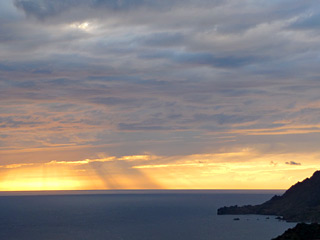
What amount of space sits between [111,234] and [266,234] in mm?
60291

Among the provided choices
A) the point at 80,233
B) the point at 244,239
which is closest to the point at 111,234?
the point at 80,233

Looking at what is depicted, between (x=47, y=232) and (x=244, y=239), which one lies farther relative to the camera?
(x=47, y=232)

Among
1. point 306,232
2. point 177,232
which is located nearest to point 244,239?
point 177,232

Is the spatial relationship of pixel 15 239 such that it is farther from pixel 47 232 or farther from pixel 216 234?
pixel 216 234

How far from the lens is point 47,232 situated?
654 feet

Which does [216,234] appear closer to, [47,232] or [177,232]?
[177,232]

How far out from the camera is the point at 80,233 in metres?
194

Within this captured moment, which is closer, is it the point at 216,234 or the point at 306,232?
the point at 306,232

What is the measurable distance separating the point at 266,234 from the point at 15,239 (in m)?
93.2

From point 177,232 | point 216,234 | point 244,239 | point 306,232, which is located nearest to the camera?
point 306,232

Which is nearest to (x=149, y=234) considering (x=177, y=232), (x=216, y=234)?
(x=177, y=232)

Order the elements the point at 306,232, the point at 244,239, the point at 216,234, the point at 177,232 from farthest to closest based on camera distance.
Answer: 1. the point at 177,232
2. the point at 216,234
3. the point at 244,239
4. the point at 306,232

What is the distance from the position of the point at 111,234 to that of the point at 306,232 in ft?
335

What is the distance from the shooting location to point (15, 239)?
176 metres
